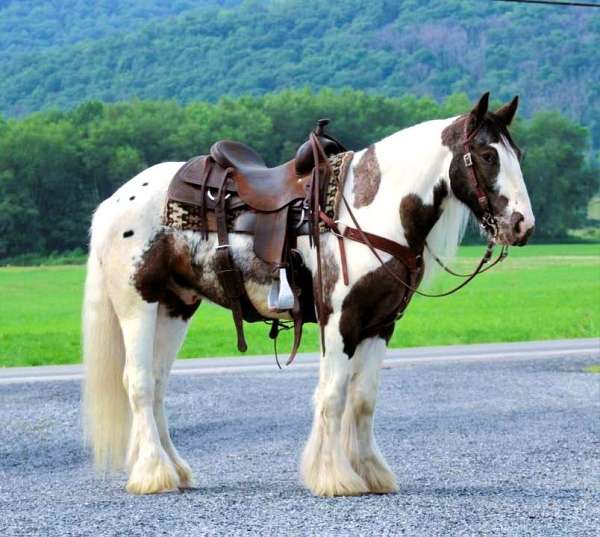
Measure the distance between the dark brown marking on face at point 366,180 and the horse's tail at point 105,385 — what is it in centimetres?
158

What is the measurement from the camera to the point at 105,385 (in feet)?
22.2

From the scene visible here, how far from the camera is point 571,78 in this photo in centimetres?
11375

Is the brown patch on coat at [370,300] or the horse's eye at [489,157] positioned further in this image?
the brown patch on coat at [370,300]

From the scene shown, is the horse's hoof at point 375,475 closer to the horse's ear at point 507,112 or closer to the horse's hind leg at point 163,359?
the horse's hind leg at point 163,359

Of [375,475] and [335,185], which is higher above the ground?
[335,185]

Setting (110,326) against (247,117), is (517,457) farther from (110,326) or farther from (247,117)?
(247,117)

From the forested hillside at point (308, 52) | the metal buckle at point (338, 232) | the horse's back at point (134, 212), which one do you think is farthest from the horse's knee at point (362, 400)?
the forested hillside at point (308, 52)

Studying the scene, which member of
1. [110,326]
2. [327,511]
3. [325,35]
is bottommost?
[327,511]

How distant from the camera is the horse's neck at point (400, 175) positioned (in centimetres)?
608

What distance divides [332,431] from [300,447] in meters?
2.38

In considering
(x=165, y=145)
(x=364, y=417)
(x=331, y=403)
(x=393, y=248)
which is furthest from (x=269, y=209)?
(x=165, y=145)

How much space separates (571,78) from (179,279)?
111601mm

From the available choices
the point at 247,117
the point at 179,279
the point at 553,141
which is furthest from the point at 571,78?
the point at 179,279

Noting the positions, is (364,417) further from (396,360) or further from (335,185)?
(396,360)
